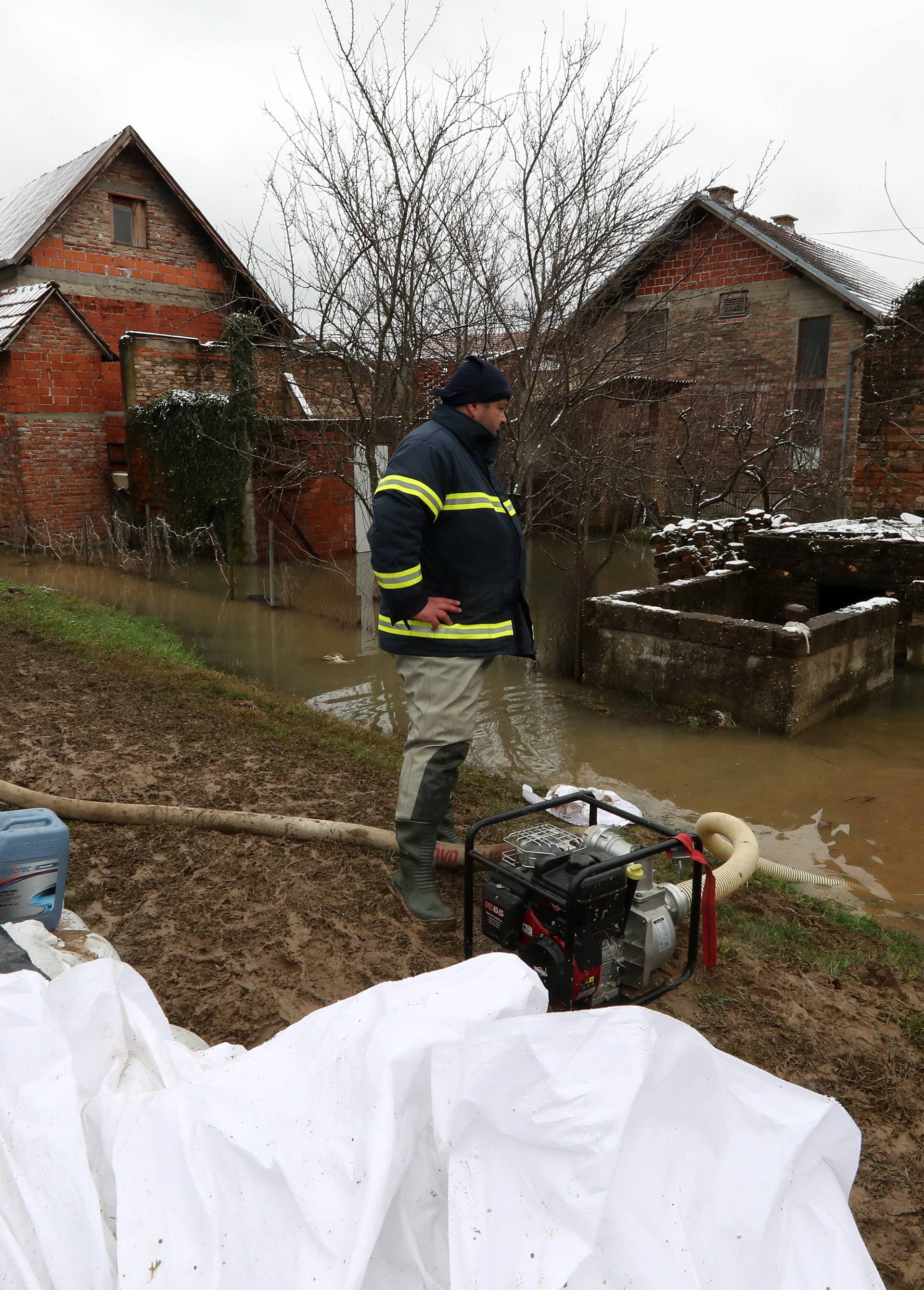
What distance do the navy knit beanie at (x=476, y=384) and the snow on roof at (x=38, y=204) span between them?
16112mm

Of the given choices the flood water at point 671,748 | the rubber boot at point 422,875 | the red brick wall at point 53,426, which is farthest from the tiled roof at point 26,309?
the rubber boot at point 422,875

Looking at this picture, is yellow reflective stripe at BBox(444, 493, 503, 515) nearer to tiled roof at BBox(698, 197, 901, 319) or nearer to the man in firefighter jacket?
the man in firefighter jacket

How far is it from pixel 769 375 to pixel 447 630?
19479mm

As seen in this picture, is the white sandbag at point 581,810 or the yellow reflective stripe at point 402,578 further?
the white sandbag at point 581,810

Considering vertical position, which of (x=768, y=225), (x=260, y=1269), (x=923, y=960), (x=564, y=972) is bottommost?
(x=923, y=960)

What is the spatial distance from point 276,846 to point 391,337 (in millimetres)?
5623

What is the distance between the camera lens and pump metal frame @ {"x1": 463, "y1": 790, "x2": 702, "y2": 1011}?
2652mm

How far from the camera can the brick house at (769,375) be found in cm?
1673

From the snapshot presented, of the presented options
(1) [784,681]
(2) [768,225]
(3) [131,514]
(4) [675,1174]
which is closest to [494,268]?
(1) [784,681]

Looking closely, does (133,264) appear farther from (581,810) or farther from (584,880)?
(584,880)

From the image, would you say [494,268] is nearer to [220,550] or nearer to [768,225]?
[220,550]

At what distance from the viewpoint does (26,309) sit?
1534 centimetres

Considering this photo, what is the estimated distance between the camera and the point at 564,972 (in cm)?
272

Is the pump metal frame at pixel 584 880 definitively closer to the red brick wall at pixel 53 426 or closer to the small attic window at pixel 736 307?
the red brick wall at pixel 53 426
